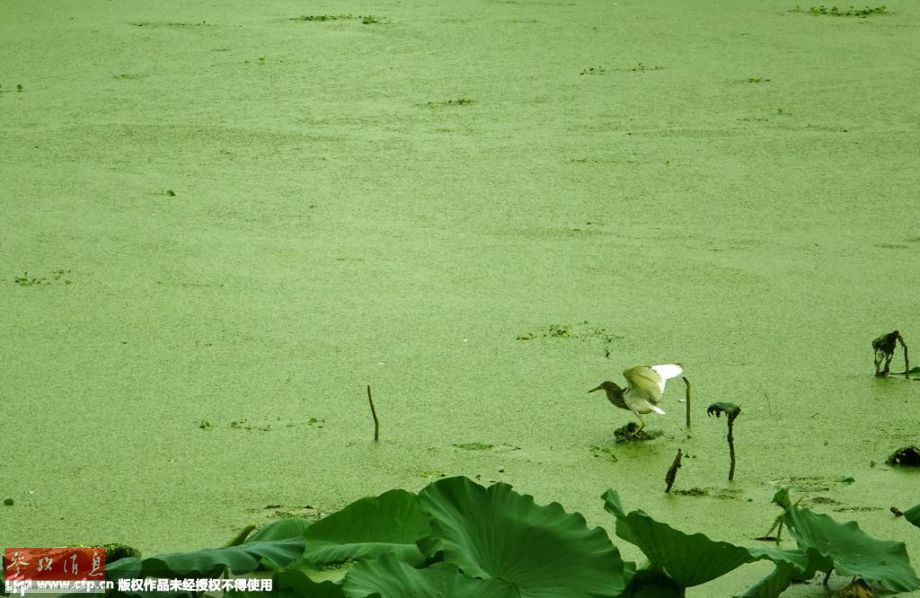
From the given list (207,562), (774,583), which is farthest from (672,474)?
(207,562)

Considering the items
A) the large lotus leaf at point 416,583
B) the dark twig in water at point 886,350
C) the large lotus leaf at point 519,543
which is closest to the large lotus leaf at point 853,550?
the large lotus leaf at point 519,543

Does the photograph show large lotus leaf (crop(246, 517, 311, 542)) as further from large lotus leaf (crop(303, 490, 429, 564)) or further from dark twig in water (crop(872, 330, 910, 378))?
dark twig in water (crop(872, 330, 910, 378))

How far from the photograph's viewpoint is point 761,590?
3.68 feet

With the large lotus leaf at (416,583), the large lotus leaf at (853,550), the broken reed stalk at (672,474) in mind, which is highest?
the large lotus leaf at (416,583)

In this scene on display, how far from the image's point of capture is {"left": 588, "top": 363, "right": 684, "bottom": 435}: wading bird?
1.56m

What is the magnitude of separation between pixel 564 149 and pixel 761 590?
2043mm

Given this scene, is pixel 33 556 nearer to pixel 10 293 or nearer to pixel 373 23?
pixel 10 293

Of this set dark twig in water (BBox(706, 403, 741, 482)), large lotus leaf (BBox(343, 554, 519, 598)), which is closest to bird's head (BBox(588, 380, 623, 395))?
dark twig in water (BBox(706, 403, 741, 482))

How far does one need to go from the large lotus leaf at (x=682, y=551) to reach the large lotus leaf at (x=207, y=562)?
28 cm

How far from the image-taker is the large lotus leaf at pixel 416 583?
38.1 inches

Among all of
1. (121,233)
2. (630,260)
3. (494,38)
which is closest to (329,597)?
(630,260)

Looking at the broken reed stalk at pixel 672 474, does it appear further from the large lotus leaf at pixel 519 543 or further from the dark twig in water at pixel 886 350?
the dark twig in water at pixel 886 350

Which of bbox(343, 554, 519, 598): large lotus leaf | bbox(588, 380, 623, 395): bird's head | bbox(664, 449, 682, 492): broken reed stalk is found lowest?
bbox(664, 449, 682, 492): broken reed stalk

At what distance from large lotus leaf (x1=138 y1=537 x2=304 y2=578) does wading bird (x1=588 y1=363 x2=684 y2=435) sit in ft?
2.09
